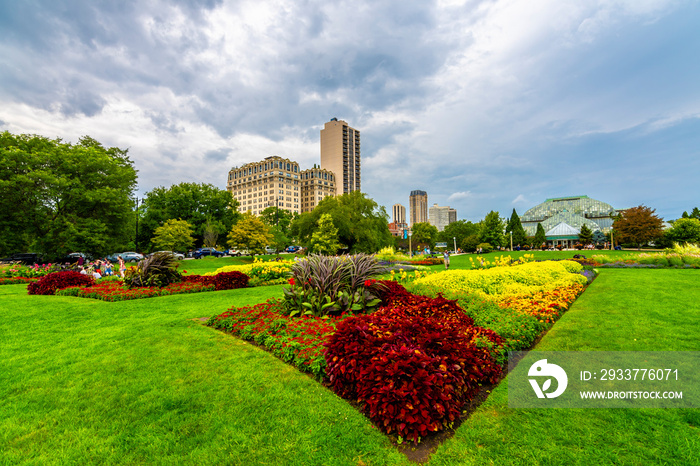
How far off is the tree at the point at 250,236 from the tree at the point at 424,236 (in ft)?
155

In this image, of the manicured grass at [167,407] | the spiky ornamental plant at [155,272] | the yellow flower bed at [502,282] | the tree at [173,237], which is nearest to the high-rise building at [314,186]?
the tree at [173,237]

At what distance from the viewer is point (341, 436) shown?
2520 millimetres

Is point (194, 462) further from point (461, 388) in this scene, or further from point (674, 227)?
point (674, 227)

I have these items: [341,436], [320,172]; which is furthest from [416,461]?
[320,172]

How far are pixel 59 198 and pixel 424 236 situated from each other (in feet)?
219

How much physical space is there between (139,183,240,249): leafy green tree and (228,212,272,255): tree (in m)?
9.74

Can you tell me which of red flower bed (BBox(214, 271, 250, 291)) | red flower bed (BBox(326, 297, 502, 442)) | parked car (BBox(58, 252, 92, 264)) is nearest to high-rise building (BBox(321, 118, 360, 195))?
parked car (BBox(58, 252, 92, 264))

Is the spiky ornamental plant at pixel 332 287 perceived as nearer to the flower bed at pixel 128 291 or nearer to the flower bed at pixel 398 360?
the flower bed at pixel 398 360

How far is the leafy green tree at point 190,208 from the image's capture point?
42.7m

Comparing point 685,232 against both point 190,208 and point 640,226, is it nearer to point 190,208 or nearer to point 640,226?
point 640,226

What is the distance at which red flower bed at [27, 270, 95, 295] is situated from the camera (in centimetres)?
1054

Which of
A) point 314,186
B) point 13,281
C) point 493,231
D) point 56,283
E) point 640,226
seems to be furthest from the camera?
point 314,186

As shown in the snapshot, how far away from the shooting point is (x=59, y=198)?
78.9ft

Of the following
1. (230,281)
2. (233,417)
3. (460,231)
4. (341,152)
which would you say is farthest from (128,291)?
(341,152)
